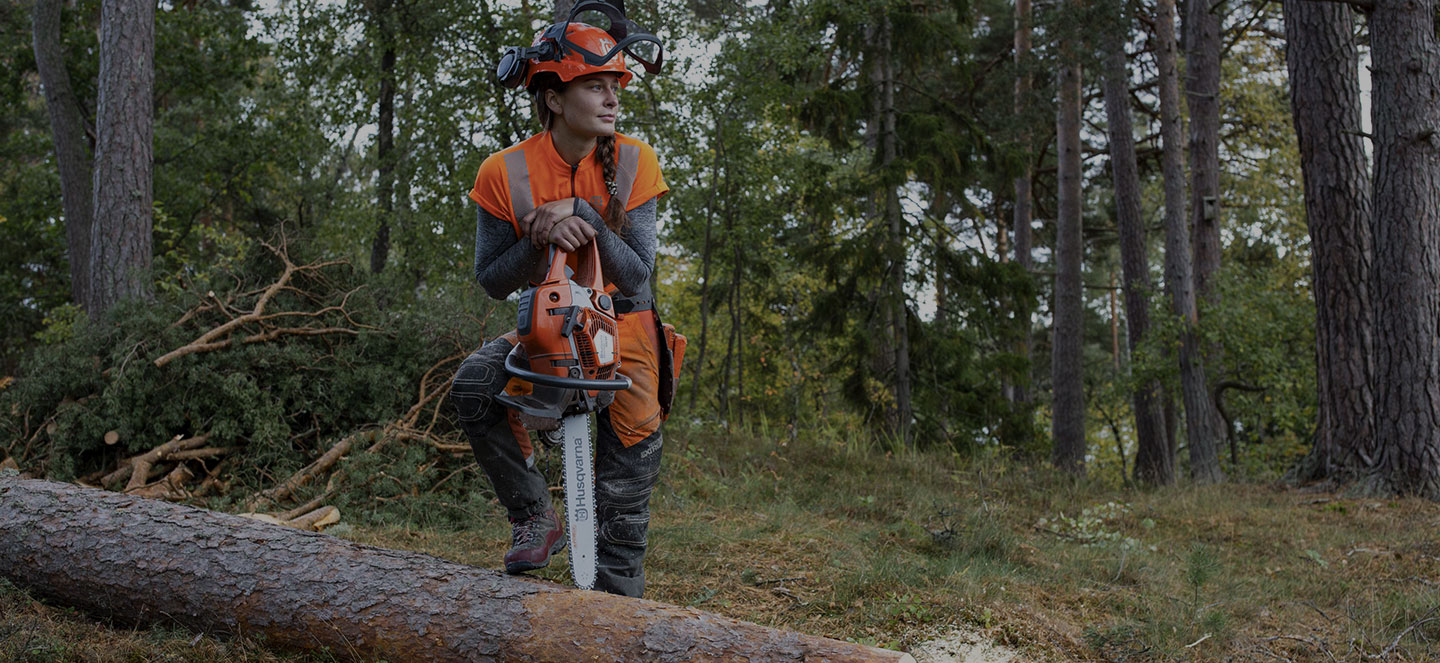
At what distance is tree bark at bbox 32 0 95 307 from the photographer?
13156 millimetres

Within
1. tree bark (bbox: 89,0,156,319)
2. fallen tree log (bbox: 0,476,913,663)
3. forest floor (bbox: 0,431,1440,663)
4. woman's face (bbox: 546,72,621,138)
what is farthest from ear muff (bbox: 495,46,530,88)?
tree bark (bbox: 89,0,156,319)

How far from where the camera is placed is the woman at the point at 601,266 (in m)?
3.54

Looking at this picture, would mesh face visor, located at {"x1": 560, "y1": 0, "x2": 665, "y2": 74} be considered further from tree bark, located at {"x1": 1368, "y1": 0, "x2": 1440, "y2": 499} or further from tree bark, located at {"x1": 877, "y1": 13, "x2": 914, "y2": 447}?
tree bark, located at {"x1": 877, "y1": 13, "x2": 914, "y2": 447}

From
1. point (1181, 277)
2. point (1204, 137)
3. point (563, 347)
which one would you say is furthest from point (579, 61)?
point (1204, 137)

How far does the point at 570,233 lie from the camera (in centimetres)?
333

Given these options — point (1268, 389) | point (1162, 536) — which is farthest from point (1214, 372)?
point (1162, 536)

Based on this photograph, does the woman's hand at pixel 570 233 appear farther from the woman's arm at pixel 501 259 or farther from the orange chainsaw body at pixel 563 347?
the woman's arm at pixel 501 259

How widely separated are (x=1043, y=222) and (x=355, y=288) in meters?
19.4

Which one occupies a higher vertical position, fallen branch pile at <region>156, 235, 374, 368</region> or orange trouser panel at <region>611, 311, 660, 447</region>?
fallen branch pile at <region>156, 235, 374, 368</region>

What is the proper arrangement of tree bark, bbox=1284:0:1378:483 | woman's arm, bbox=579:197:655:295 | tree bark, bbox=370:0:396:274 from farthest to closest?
tree bark, bbox=370:0:396:274 → tree bark, bbox=1284:0:1378:483 → woman's arm, bbox=579:197:655:295

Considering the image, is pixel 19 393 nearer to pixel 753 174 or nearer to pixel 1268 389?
pixel 753 174

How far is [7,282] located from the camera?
18438 millimetres

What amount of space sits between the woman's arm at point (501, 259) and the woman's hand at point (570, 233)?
25cm

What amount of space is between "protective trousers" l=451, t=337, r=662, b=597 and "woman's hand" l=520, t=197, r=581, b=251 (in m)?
0.50
